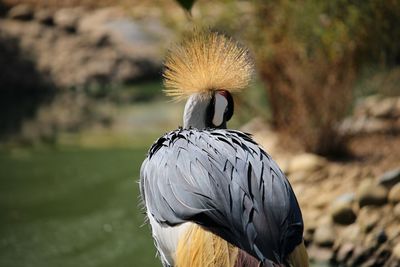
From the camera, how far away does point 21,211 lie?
19.6 feet

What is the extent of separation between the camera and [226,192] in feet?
8.14

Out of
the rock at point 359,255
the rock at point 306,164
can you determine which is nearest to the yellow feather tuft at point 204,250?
the rock at point 359,255

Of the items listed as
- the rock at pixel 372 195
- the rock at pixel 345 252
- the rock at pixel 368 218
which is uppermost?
the rock at pixel 372 195

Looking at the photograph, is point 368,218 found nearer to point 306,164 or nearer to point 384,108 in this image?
point 306,164

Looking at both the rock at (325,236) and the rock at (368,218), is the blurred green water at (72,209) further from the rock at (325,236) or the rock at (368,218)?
the rock at (368,218)

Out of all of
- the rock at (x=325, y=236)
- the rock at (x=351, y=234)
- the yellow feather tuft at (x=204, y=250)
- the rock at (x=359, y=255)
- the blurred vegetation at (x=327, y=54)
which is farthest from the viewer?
the blurred vegetation at (x=327, y=54)

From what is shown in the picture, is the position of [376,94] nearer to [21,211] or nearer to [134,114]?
[21,211]

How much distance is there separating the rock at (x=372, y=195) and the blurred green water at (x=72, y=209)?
129cm

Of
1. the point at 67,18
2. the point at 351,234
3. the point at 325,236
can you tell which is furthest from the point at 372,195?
the point at 67,18

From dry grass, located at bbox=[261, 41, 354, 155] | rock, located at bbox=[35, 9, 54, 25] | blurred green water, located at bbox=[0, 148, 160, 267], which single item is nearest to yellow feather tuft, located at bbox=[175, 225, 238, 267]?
blurred green water, located at bbox=[0, 148, 160, 267]

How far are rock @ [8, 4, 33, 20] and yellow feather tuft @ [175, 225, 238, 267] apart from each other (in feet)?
38.5

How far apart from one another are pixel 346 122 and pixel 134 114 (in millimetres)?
4504

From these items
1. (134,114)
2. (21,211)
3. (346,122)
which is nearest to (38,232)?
(21,211)

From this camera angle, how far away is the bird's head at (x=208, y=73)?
117 inches
